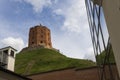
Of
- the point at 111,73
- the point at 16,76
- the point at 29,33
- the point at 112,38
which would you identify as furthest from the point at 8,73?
the point at 29,33

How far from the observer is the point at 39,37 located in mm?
99000

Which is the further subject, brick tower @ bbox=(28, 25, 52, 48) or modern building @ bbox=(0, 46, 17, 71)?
brick tower @ bbox=(28, 25, 52, 48)

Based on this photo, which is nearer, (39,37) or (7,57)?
(7,57)

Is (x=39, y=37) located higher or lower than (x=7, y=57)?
higher

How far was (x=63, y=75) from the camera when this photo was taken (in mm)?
27375

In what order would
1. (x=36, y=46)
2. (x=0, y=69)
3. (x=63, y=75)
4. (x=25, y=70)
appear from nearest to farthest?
1. (x=0, y=69)
2. (x=63, y=75)
3. (x=25, y=70)
4. (x=36, y=46)

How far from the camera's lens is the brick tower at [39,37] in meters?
97.9

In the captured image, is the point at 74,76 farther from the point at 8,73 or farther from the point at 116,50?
the point at 116,50

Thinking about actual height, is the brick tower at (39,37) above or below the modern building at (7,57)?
above

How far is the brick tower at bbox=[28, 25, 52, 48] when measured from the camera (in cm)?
9788

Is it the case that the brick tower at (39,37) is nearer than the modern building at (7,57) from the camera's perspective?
No

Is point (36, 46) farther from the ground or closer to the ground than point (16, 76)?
farther from the ground

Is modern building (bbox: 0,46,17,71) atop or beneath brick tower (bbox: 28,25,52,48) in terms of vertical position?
beneath

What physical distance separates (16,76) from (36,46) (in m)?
80.2
